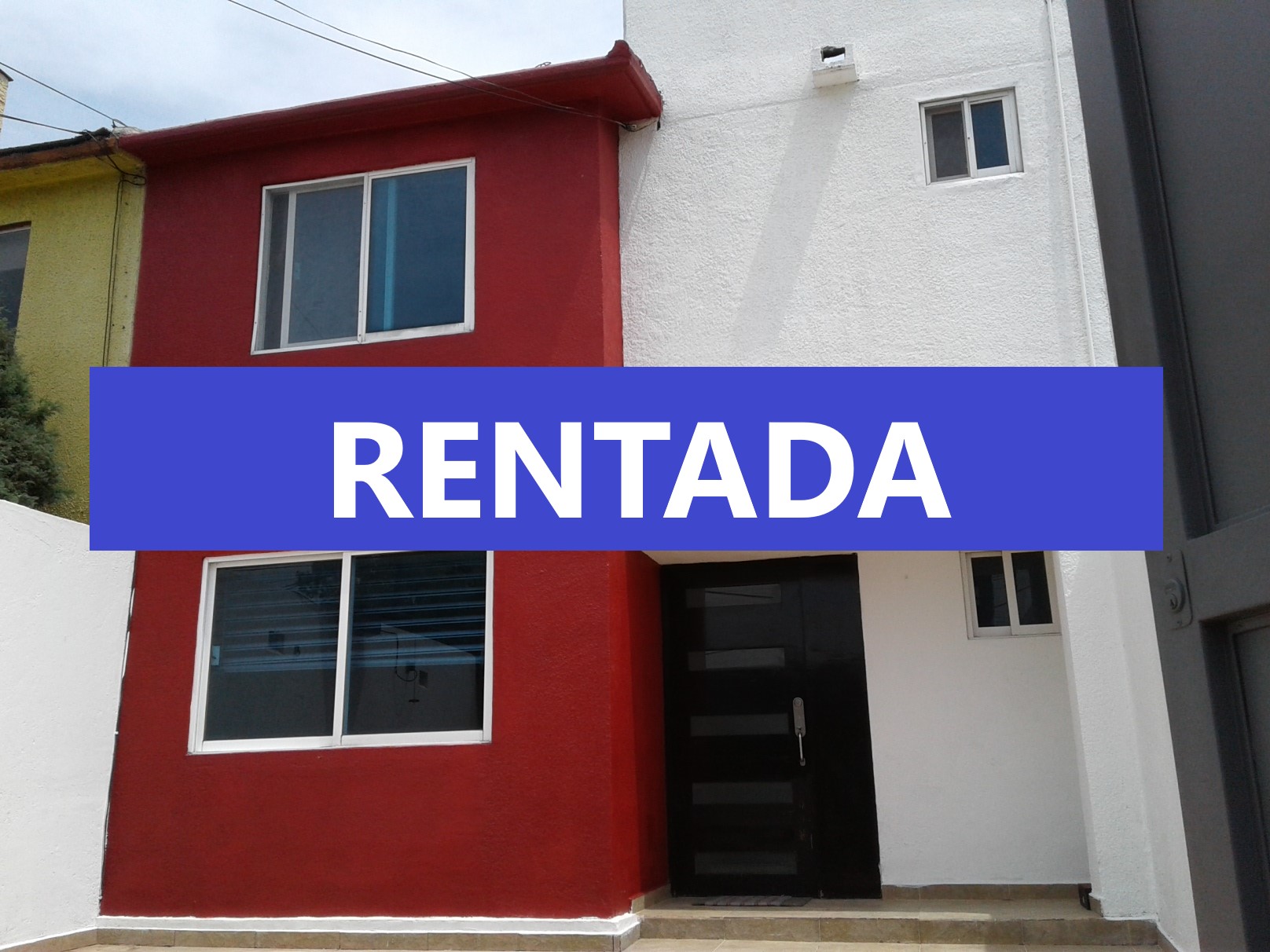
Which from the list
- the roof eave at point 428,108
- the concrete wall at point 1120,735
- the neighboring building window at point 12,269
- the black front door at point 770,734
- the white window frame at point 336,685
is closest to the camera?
the concrete wall at point 1120,735

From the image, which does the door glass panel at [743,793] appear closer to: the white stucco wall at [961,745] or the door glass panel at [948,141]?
the white stucco wall at [961,745]

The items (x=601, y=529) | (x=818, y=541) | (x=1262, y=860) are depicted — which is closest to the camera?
(x=1262, y=860)

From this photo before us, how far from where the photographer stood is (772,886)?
7.37 m

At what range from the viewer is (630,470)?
5.33 m

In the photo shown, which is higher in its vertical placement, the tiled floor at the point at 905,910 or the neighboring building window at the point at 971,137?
the neighboring building window at the point at 971,137

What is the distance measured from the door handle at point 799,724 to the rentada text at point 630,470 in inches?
77.3

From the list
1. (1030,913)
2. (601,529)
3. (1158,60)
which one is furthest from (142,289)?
(1158,60)

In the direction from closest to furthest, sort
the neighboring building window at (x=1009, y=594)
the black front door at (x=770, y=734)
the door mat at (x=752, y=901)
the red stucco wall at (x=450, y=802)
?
the red stucco wall at (x=450, y=802), the door mat at (x=752, y=901), the neighboring building window at (x=1009, y=594), the black front door at (x=770, y=734)

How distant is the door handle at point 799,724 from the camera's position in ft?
24.4

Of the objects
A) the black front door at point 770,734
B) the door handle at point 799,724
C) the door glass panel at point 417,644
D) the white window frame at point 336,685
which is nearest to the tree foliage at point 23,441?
the white window frame at point 336,685

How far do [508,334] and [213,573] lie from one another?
2.62 meters

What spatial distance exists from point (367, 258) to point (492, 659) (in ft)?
10.00

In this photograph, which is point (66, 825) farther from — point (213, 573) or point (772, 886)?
point (772, 886)

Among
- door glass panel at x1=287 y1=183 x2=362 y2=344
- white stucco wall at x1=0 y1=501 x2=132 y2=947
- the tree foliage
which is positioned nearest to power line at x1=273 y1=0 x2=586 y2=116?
door glass panel at x1=287 y1=183 x2=362 y2=344
